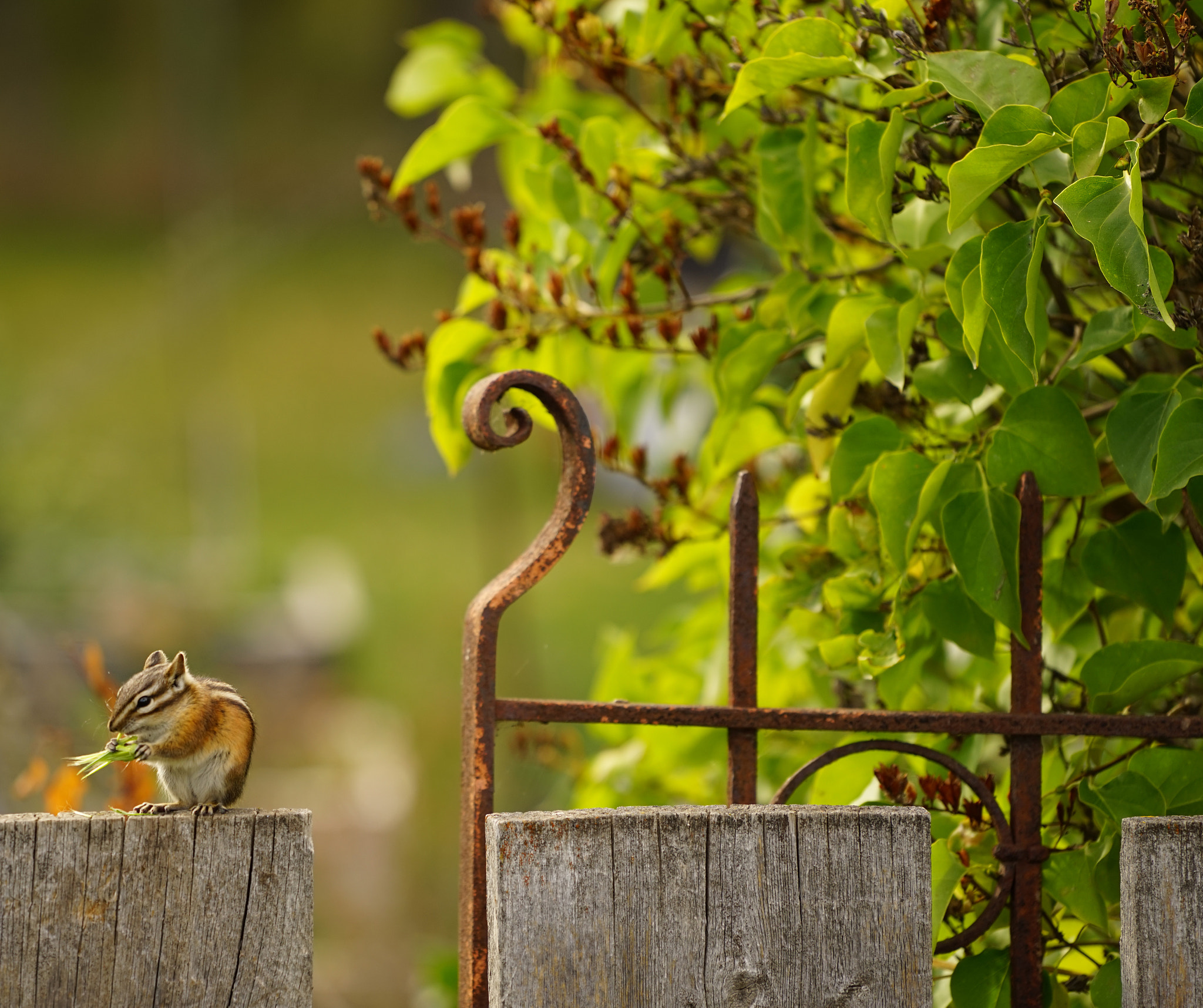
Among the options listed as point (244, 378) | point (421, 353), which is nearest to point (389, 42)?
point (244, 378)

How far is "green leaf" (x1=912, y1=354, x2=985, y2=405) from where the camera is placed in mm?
1295

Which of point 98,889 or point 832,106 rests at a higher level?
point 832,106

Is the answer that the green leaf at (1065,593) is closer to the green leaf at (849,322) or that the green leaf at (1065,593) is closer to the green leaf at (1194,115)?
the green leaf at (849,322)

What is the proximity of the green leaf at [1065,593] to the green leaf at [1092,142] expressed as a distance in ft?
1.92

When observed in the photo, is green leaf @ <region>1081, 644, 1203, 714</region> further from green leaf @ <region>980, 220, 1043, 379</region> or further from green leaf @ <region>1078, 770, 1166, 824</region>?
green leaf @ <region>980, 220, 1043, 379</region>

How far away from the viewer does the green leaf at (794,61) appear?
114 centimetres

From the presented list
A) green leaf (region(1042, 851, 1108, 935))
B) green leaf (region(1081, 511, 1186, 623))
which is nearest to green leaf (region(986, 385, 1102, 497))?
green leaf (region(1081, 511, 1186, 623))

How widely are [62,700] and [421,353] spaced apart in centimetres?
350

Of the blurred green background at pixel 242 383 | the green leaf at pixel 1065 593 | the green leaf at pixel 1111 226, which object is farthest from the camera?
the blurred green background at pixel 242 383

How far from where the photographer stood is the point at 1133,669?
49.2 inches

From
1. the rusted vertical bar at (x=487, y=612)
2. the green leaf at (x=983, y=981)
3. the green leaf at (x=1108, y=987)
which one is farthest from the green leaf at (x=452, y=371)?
the green leaf at (x=1108, y=987)

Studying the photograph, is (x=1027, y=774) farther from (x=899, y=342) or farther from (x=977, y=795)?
(x=899, y=342)

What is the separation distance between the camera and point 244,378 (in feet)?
25.1

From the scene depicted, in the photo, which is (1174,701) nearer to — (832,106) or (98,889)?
(832,106)
